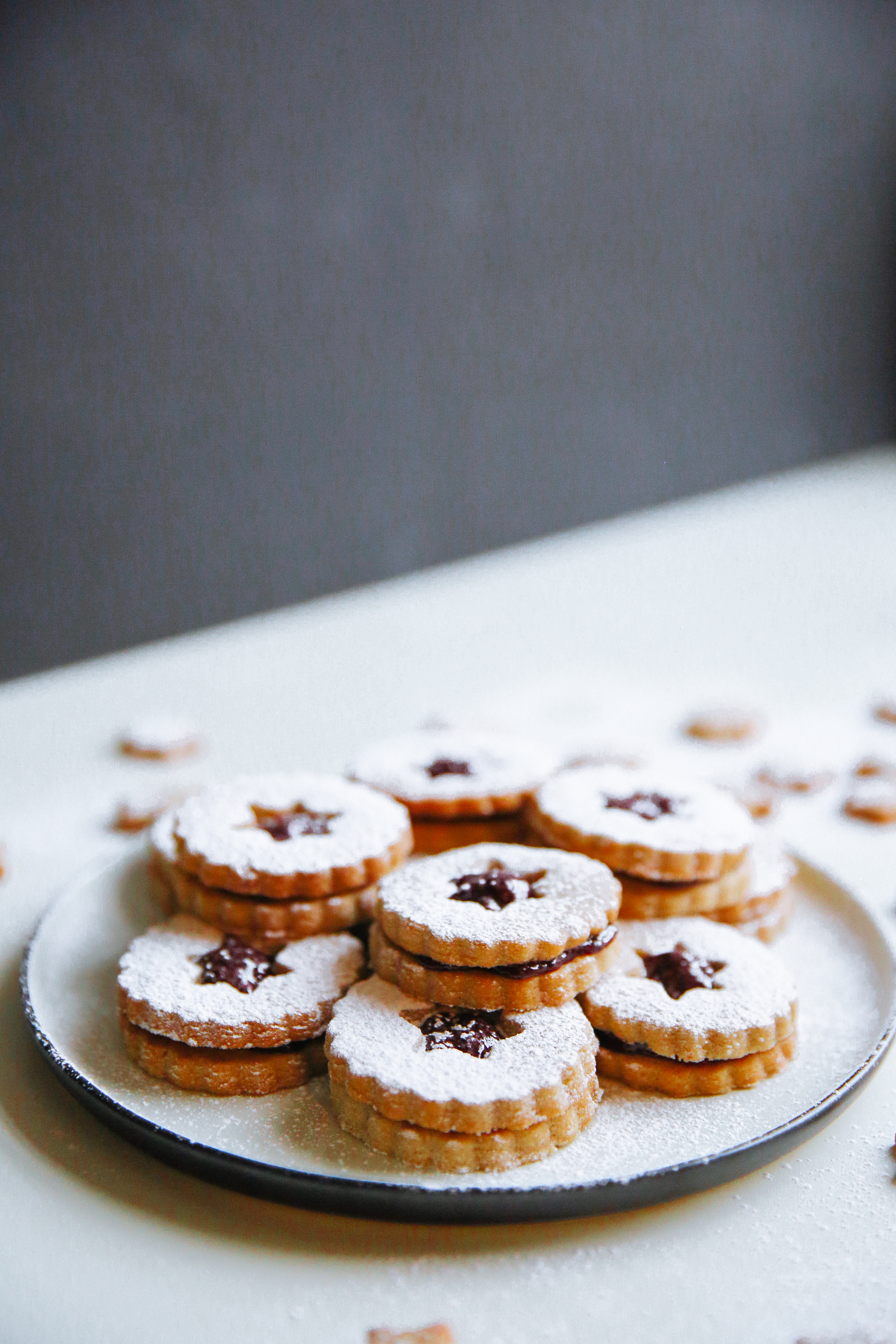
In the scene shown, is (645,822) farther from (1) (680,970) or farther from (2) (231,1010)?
(2) (231,1010)

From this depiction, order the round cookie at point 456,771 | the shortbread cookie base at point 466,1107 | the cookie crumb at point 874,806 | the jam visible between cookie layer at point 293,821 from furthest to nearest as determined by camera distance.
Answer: the cookie crumb at point 874,806 < the round cookie at point 456,771 < the jam visible between cookie layer at point 293,821 < the shortbread cookie base at point 466,1107

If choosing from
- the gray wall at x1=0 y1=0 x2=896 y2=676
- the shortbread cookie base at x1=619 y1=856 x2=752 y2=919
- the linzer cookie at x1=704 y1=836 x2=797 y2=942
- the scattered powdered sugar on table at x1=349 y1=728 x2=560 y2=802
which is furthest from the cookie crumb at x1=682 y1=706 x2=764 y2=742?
the shortbread cookie base at x1=619 y1=856 x2=752 y2=919

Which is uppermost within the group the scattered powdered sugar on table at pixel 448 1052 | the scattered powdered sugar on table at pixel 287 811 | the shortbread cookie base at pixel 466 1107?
the scattered powdered sugar on table at pixel 287 811

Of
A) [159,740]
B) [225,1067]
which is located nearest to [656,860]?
[225,1067]

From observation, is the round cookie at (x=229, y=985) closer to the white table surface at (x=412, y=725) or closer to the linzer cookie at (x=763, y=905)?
the white table surface at (x=412, y=725)

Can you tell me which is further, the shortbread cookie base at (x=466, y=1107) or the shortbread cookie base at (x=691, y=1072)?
the shortbread cookie base at (x=691, y=1072)

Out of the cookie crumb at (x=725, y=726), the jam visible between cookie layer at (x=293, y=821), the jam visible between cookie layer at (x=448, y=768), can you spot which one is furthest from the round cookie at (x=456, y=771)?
the cookie crumb at (x=725, y=726)

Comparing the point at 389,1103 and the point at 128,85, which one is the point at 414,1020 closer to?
the point at 389,1103
